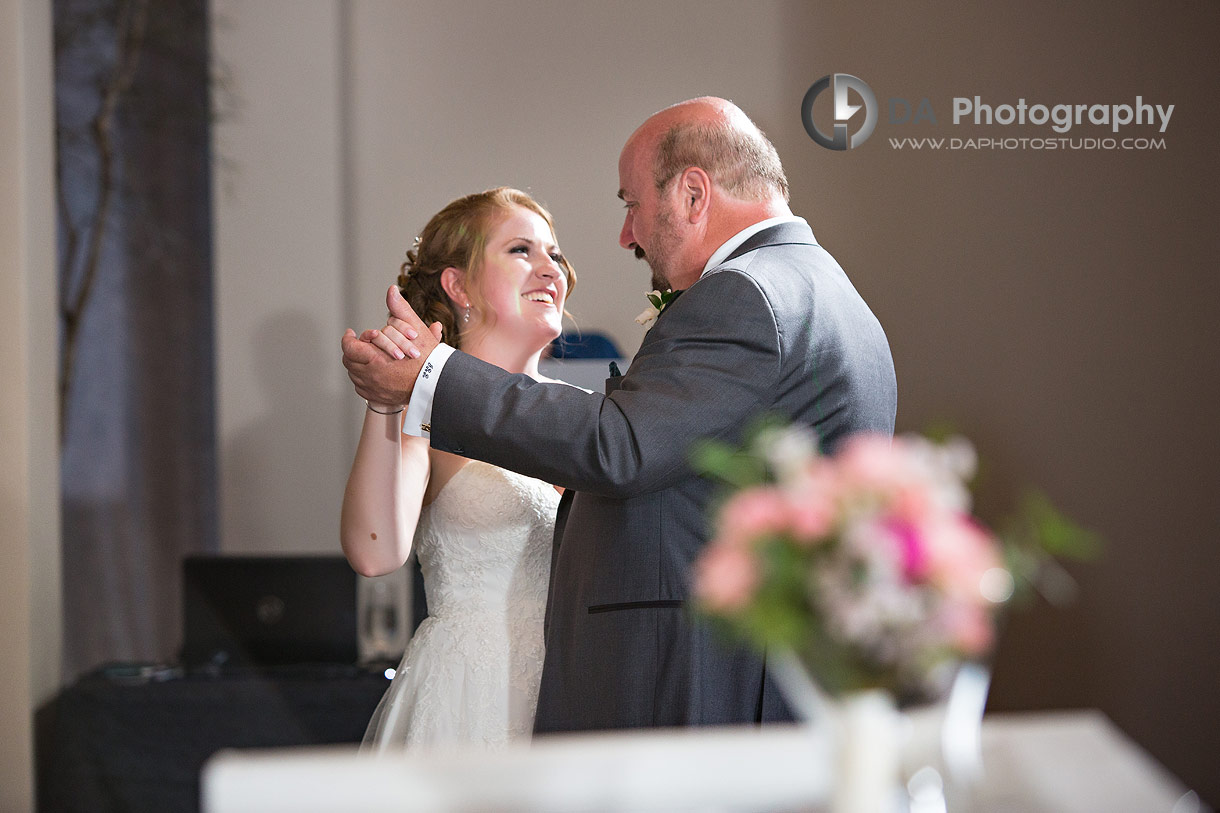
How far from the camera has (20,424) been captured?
309 centimetres

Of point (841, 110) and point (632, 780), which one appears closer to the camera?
point (632, 780)

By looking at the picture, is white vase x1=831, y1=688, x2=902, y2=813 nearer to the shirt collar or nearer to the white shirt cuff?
the white shirt cuff

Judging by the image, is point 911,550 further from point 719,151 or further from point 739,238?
point 719,151

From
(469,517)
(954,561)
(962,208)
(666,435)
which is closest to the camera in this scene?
(954,561)

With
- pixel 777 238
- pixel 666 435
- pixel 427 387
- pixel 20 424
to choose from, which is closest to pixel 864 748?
pixel 666 435

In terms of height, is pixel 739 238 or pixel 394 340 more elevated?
pixel 739 238

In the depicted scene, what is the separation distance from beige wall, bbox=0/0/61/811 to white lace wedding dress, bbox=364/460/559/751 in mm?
1352

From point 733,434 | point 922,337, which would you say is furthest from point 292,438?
point 733,434

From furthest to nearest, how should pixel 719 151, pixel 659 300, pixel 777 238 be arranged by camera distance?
1. pixel 659 300
2. pixel 719 151
3. pixel 777 238

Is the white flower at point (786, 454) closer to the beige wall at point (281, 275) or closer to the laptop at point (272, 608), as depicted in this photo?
the laptop at point (272, 608)

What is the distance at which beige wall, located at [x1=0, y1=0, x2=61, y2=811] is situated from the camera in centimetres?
308

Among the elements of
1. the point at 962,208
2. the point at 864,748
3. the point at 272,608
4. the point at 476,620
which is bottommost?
the point at 272,608

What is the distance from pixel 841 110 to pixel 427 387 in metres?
2.30

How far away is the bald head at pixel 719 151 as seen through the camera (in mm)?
2012
